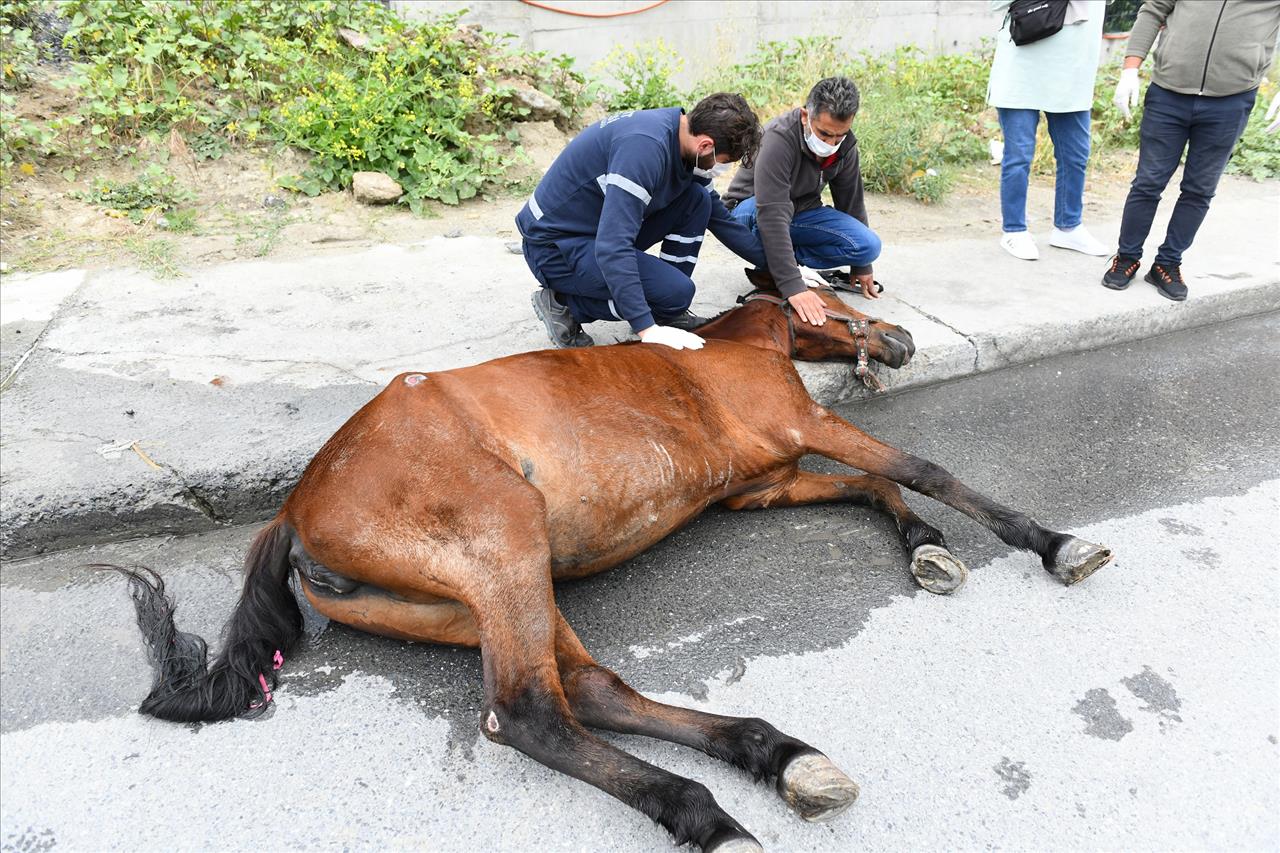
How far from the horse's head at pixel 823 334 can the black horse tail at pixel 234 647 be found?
6.23ft

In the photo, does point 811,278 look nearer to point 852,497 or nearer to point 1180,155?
point 852,497

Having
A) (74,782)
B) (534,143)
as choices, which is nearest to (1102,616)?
(74,782)

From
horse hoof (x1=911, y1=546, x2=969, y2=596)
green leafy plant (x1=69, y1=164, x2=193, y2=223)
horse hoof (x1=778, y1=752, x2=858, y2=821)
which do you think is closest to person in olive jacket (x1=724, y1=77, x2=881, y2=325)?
horse hoof (x1=911, y1=546, x2=969, y2=596)

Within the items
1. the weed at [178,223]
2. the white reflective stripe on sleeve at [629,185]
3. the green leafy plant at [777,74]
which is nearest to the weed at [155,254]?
the weed at [178,223]

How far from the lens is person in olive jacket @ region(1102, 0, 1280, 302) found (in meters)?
4.08

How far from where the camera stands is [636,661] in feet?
7.82

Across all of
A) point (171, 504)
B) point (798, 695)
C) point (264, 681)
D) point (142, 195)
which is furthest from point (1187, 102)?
point (142, 195)

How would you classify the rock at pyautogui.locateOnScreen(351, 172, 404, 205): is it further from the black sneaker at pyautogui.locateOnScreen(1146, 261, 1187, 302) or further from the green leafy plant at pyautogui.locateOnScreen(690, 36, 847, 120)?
the black sneaker at pyautogui.locateOnScreen(1146, 261, 1187, 302)

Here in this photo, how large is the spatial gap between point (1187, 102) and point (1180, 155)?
0.27 meters

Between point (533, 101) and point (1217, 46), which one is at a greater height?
point (1217, 46)

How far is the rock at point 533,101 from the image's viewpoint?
20.3 feet

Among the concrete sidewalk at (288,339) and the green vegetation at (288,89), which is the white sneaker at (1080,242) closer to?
the concrete sidewalk at (288,339)

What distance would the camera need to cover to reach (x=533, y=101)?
621 centimetres

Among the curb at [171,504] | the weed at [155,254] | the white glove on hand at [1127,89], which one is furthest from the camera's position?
the white glove on hand at [1127,89]
